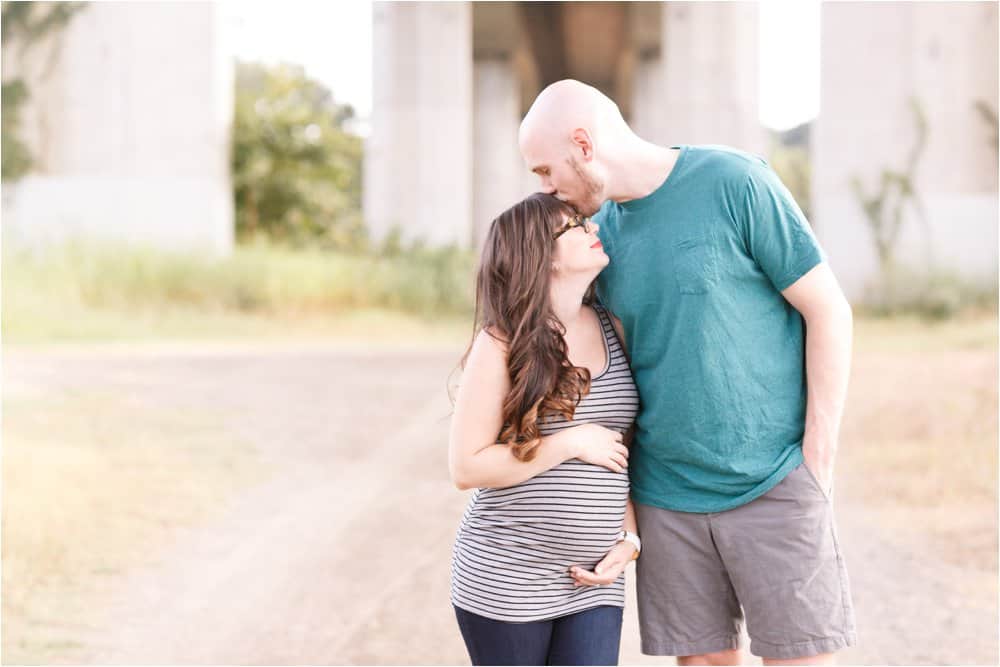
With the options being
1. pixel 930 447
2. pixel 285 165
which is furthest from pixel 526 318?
pixel 285 165

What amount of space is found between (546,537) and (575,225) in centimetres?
66

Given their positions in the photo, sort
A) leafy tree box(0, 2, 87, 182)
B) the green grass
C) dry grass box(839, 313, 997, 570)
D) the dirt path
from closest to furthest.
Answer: the dirt path < dry grass box(839, 313, 997, 570) < the green grass < leafy tree box(0, 2, 87, 182)

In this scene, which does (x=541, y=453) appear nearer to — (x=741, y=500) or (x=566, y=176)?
(x=741, y=500)

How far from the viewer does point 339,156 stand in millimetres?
23969

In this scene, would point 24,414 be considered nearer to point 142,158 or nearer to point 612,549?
point 612,549

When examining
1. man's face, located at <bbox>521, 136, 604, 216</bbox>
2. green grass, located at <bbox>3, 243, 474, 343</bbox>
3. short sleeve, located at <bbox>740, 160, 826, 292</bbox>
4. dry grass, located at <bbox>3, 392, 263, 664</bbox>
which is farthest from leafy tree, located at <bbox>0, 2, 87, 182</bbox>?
short sleeve, located at <bbox>740, 160, 826, 292</bbox>

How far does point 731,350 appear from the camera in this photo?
236cm

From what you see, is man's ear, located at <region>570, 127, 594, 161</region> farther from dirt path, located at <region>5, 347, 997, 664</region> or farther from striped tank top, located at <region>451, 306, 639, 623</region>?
dirt path, located at <region>5, 347, 997, 664</region>

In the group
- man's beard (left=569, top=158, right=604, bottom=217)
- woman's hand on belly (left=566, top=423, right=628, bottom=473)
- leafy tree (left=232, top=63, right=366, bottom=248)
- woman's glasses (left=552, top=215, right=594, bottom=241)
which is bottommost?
woman's hand on belly (left=566, top=423, right=628, bottom=473)

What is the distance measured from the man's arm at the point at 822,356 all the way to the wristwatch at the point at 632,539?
0.41m

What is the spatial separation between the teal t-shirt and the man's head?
135 millimetres

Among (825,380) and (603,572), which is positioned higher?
(825,380)

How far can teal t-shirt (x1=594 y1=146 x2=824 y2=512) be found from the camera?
7.67 feet

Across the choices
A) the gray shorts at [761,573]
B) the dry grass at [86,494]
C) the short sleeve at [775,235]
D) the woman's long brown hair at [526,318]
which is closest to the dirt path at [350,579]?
the dry grass at [86,494]
